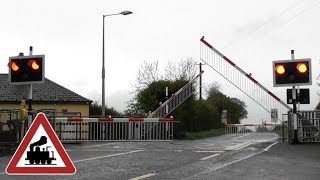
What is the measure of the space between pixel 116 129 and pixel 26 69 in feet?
31.6

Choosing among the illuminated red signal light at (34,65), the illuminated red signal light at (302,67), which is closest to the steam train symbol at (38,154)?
the illuminated red signal light at (34,65)

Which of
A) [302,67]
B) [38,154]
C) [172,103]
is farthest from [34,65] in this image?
[172,103]

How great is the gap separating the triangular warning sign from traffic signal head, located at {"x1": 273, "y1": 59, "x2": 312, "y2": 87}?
37.9 ft

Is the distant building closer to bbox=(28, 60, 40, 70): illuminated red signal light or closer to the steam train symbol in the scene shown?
bbox=(28, 60, 40, 70): illuminated red signal light

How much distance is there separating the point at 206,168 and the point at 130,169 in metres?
1.57

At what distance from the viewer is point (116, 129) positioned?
2366cm

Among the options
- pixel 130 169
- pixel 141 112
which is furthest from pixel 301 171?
pixel 141 112

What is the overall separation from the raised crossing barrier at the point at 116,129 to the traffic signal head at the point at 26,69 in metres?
7.66

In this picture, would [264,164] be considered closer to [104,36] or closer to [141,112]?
[104,36]

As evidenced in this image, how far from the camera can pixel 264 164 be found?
10.5 metres

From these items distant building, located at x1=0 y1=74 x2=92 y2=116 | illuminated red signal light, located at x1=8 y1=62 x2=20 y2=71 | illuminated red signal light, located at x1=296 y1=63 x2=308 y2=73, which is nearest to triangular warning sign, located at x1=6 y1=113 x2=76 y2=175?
illuminated red signal light, located at x1=8 y1=62 x2=20 y2=71

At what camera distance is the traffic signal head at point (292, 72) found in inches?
642

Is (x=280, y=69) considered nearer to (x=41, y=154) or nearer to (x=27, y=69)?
(x=27, y=69)

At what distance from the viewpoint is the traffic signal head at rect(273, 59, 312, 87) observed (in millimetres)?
16312
